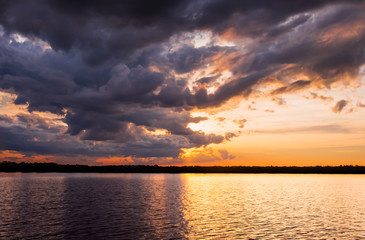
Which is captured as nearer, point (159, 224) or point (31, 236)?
point (31, 236)

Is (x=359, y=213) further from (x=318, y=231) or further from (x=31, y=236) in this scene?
(x=31, y=236)

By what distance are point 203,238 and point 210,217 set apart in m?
14.5

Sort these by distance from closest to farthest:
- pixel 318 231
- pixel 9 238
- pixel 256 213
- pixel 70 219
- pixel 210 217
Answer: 1. pixel 9 238
2. pixel 318 231
3. pixel 70 219
4. pixel 210 217
5. pixel 256 213

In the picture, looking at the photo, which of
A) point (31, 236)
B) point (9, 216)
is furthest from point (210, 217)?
point (9, 216)

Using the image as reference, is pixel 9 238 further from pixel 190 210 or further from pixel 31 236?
pixel 190 210

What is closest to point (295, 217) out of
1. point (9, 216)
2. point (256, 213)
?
point (256, 213)

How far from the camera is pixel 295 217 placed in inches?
1966

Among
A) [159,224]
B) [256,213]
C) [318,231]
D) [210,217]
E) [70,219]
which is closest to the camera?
[318,231]

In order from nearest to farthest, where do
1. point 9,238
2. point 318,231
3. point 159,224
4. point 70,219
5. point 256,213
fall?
1. point 9,238
2. point 318,231
3. point 159,224
4. point 70,219
5. point 256,213

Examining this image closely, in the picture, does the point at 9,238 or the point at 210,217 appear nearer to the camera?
the point at 9,238

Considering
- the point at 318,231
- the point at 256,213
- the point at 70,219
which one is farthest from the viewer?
the point at 256,213

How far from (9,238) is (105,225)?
11924 mm

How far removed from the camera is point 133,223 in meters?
43.2

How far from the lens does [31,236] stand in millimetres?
34812
